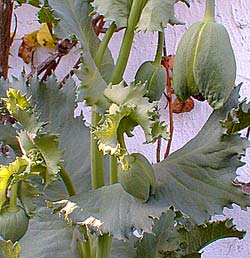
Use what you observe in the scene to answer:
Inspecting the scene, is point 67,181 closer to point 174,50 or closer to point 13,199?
point 13,199

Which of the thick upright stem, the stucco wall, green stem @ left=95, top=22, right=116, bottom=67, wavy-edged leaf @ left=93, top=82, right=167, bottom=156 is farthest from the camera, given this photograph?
the stucco wall

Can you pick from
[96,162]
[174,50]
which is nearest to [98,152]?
[96,162]

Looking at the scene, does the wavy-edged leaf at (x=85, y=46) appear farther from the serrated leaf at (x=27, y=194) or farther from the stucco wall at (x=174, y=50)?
the stucco wall at (x=174, y=50)

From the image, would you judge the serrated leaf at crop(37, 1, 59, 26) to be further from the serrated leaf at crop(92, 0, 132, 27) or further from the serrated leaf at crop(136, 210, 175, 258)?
the serrated leaf at crop(136, 210, 175, 258)

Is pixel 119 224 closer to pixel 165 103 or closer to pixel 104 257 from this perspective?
pixel 104 257

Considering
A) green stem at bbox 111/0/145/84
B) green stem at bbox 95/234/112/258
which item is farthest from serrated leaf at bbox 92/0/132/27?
green stem at bbox 95/234/112/258

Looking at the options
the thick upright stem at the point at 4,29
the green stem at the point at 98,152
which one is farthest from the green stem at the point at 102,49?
the thick upright stem at the point at 4,29
